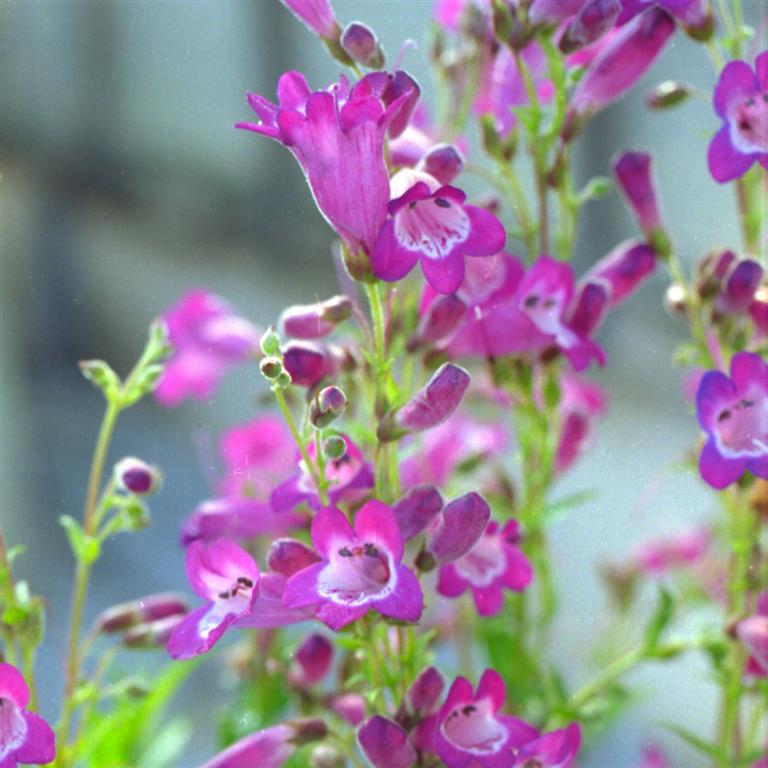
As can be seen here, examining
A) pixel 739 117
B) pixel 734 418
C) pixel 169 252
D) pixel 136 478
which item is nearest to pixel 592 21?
pixel 739 117

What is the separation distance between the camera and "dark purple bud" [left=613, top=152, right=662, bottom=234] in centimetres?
74

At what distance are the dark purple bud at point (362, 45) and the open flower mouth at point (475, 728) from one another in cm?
29

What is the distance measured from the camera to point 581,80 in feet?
2.32

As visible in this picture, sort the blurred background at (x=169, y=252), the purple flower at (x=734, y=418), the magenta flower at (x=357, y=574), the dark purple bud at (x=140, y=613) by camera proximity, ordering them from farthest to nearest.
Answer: the blurred background at (x=169, y=252) < the dark purple bud at (x=140, y=613) < the purple flower at (x=734, y=418) < the magenta flower at (x=357, y=574)

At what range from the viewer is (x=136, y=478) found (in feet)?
2.03

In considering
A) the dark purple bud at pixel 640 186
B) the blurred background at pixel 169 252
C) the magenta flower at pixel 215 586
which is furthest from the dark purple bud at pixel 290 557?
the blurred background at pixel 169 252

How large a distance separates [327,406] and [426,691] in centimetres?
13

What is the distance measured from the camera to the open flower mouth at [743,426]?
596 mm

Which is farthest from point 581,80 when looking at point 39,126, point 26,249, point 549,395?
point 39,126

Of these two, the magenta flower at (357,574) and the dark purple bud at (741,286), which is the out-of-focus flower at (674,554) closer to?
the dark purple bud at (741,286)

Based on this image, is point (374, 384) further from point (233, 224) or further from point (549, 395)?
point (233, 224)

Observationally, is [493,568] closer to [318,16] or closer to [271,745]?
[271,745]

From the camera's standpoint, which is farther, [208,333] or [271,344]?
[208,333]

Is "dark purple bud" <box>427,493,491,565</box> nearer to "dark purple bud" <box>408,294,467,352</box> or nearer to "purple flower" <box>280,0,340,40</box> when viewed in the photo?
"dark purple bud" <box>408,294,467,352</box>
